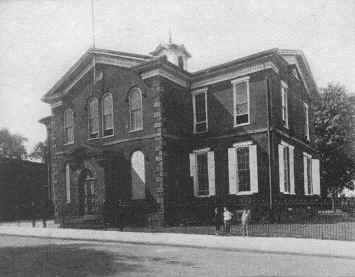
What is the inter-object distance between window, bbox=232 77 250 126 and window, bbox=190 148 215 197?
241cm

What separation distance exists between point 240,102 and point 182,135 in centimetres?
380

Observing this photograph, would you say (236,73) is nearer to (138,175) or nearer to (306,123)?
(138,175)

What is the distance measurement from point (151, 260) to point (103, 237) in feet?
22.1

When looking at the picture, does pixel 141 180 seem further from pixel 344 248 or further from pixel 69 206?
pixel 344 248

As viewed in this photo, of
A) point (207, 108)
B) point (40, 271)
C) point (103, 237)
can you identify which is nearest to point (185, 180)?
point (207, 108)

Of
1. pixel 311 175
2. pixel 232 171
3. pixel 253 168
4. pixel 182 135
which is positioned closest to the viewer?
pixel 253 168

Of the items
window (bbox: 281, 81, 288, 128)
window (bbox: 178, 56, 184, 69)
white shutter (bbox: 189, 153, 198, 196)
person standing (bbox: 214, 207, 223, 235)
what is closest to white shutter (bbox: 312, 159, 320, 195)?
window (bbox: 281, 81, 288, 128)

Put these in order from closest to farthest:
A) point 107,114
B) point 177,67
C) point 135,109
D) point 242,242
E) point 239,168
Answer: point 242,242
point 239,168
point 177,67
point 135,109
point 107,114

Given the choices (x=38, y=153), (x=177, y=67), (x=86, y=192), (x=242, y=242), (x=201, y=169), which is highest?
(x=177, y=67)

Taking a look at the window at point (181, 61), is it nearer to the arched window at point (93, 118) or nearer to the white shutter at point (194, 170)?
the arched window at point (93, 118)

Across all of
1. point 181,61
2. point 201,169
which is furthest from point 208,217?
point 181,61

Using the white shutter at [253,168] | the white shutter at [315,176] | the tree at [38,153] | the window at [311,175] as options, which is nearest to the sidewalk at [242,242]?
the white shutter at [253,168]

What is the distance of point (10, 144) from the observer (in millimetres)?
61594

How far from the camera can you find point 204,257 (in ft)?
36.6
